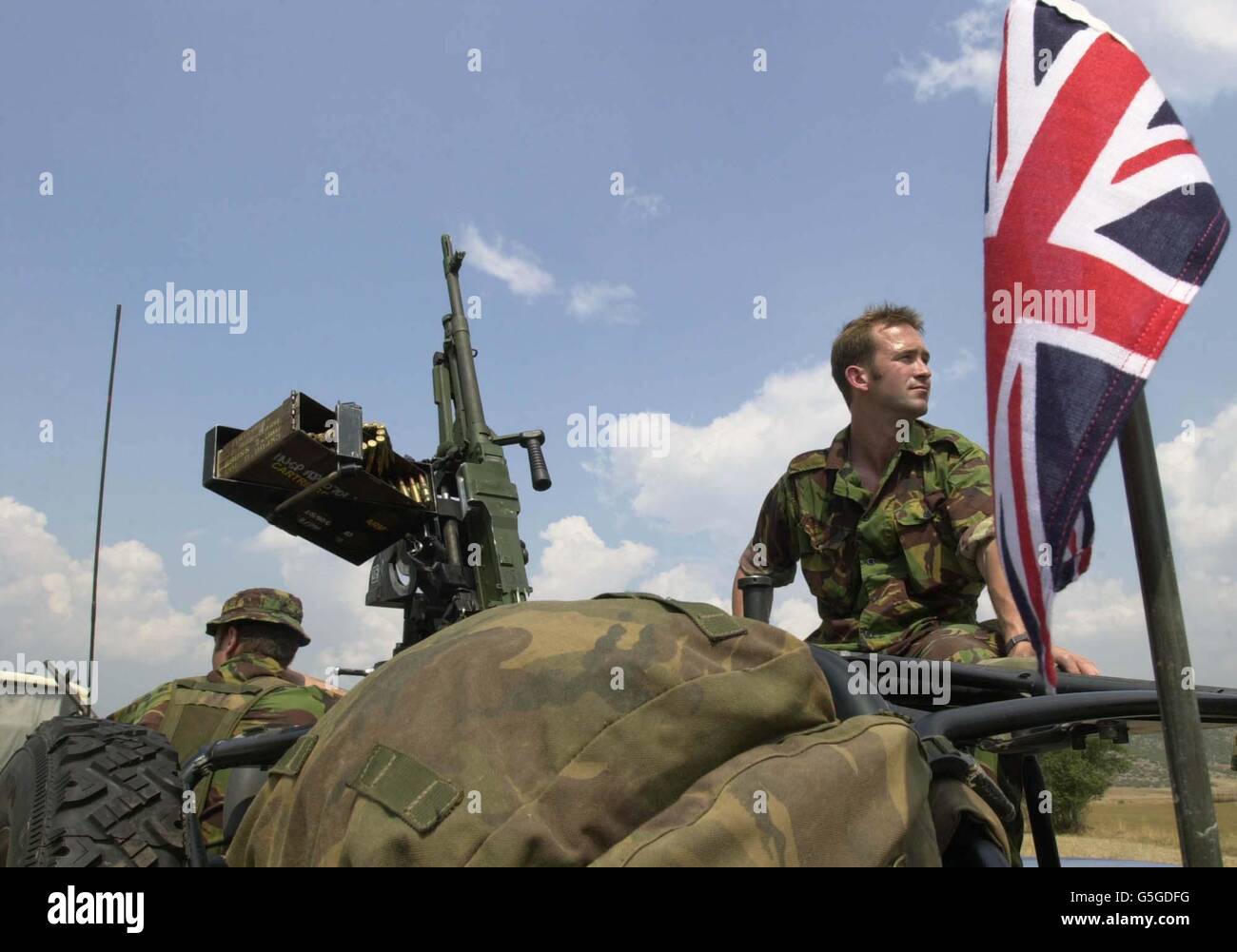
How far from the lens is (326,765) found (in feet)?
4.84

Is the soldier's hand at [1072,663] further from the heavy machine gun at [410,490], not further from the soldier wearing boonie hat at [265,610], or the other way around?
the soldier wearing boonie hat at [265,610]

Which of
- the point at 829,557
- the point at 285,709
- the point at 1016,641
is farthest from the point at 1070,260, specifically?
the point at 285,709

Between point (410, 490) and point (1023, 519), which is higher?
point (410, 490)

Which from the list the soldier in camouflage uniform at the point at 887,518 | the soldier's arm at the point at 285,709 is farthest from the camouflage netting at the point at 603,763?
the soldier's arm at the point at 285,709

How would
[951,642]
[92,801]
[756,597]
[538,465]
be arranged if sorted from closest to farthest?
[92,801], [756,597], [951,642], [538,465]

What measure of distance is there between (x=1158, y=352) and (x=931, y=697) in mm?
1143

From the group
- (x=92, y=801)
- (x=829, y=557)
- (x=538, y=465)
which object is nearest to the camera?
(x=92, y=801)

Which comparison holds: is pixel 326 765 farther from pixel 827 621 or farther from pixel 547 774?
pixel 827 621

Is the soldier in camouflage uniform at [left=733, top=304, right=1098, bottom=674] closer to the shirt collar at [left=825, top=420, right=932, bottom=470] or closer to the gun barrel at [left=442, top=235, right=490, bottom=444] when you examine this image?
the shirt collar at [left=825, top=420, right=932, bottom=470]

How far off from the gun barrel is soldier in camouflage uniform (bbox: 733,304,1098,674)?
4545 millimetres

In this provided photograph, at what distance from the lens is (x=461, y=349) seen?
29.3 feet

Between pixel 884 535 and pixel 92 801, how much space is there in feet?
8.36

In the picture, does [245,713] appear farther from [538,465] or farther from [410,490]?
[538,465]
